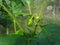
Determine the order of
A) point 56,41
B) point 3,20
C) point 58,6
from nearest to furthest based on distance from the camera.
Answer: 1. point 56,41
2. point 3,20
3. point 58,6

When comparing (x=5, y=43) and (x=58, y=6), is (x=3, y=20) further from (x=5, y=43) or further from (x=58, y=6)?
(x=58, y=6)

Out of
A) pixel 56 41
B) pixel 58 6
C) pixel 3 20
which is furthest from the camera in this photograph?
pixel 58 6

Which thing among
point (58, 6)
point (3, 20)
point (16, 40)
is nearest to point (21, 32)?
point (16, 40)

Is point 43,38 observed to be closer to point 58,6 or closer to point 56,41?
point 56,41

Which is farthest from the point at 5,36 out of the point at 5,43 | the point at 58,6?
the point at 58,6

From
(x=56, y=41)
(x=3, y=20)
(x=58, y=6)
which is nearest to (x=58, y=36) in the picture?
(x=56, y=41)

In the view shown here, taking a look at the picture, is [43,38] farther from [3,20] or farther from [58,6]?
[58,6]

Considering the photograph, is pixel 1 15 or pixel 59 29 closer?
pixel 59 29

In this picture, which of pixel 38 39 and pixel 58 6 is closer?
pixel 38 39
